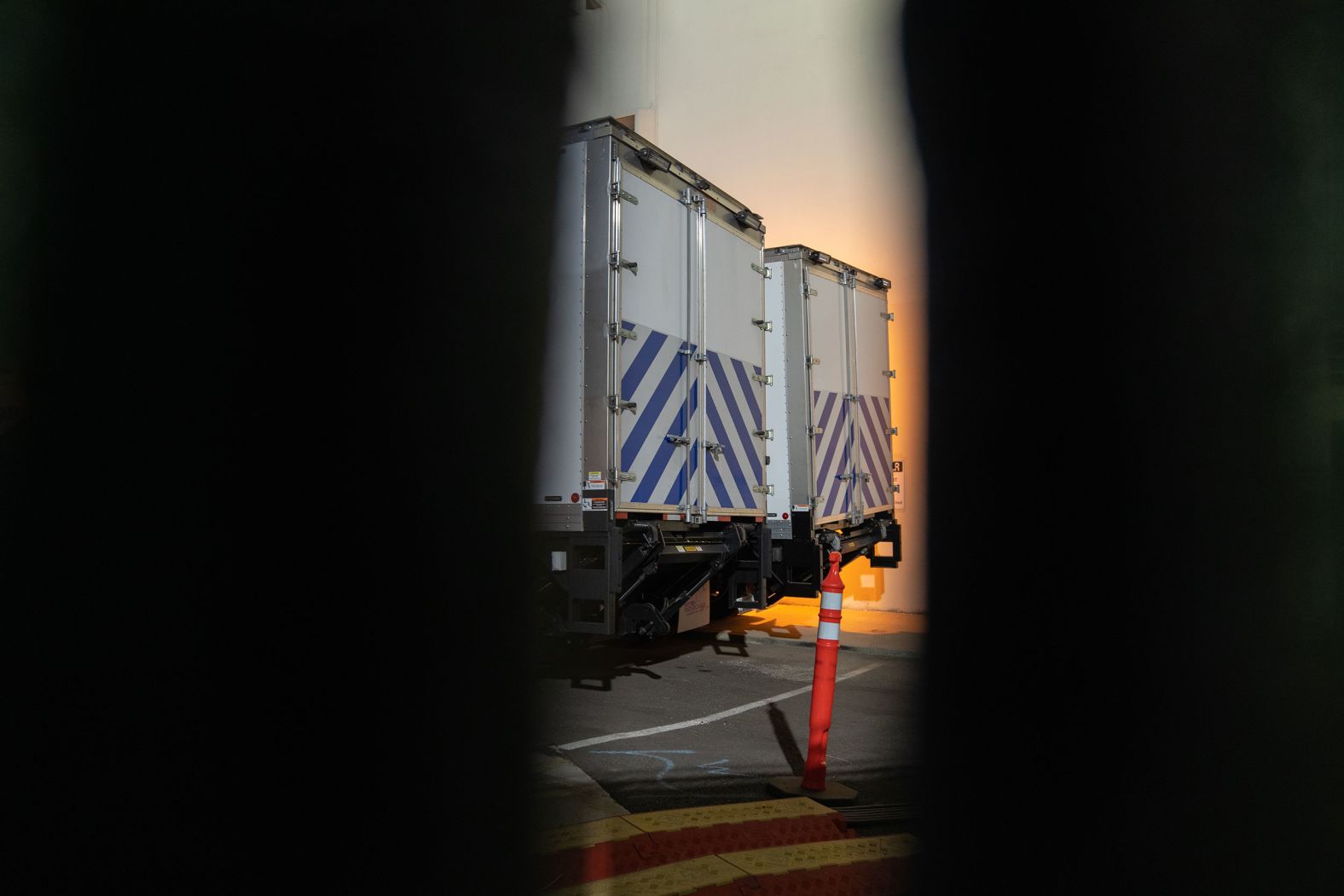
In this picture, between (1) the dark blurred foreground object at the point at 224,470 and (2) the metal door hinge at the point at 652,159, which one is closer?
(1) the dark blurred foreground object at the point at 224,470

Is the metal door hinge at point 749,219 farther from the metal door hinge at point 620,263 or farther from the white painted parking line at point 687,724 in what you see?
the white painted parking line at point 687,724

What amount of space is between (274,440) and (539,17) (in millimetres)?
3040

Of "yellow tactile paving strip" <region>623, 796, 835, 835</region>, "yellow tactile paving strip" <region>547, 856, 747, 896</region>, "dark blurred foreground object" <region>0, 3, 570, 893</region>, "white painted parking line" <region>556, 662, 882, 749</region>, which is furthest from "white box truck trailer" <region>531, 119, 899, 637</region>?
"yellow tactile paving strip" <region>547, 856, 747, 896</region>

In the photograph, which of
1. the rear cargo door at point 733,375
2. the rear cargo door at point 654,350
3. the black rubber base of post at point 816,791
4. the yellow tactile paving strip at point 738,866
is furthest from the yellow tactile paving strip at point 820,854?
the rear cargo door at point 733,375

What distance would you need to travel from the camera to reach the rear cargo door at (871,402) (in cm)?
1085

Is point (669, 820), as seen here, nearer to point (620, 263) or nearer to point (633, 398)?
point (633, 398)

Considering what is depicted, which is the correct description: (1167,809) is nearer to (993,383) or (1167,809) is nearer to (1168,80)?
(993,383)

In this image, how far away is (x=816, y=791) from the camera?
4305 mm

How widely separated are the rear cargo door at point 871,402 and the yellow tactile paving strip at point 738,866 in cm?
737

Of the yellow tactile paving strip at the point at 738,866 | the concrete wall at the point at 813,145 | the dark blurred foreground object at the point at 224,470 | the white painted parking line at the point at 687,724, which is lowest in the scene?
the white painted parking line at the point at 687,724

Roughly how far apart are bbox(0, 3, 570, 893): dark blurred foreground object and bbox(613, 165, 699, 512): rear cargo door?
196 centimetres

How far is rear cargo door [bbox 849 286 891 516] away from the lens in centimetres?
1085

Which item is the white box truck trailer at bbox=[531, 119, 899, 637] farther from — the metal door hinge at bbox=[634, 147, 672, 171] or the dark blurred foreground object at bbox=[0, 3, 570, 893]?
the dark blurred foreground object at bbox=[0, 3, 570, 893]

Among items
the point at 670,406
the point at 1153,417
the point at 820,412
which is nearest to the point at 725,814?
the point at 1153,417
